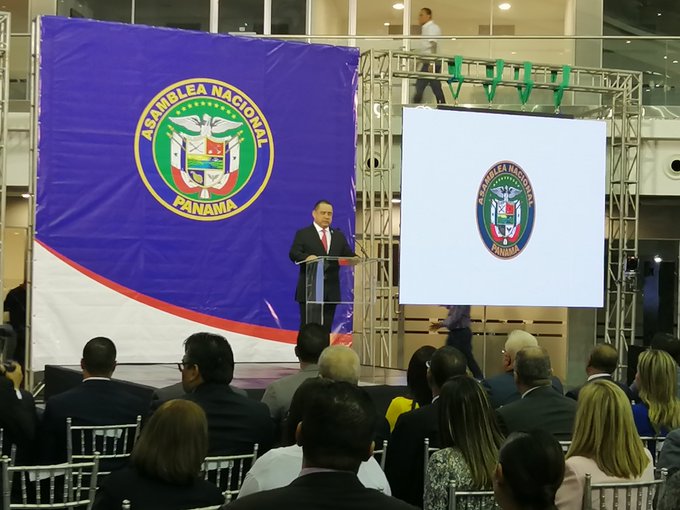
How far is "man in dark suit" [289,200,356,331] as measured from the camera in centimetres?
789

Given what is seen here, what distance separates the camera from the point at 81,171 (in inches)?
336

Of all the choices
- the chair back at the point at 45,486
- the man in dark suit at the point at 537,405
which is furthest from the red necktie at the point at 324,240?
the man in dark suit at the point at 537,405

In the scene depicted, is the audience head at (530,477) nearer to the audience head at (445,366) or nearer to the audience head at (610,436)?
the audience head at (610,436)

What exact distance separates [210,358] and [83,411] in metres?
0.72

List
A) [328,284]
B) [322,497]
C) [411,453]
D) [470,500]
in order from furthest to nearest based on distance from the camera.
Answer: [328,284] < [411,453] < [470,500] < [322,497]

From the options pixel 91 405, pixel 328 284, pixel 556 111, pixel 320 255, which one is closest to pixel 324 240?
pixel 320 255

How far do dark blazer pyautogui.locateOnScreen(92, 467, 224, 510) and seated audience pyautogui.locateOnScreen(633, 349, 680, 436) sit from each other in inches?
101

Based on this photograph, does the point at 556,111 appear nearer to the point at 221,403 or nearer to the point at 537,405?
the point at 537,405

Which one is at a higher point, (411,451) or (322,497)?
(322,497)

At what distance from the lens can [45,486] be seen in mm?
4055

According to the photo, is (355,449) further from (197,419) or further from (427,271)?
(427,271)

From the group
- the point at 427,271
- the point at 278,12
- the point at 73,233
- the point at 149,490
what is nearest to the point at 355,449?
the point at 149,490

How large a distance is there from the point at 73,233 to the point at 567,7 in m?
8.85

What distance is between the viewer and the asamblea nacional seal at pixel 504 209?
9938 mm
